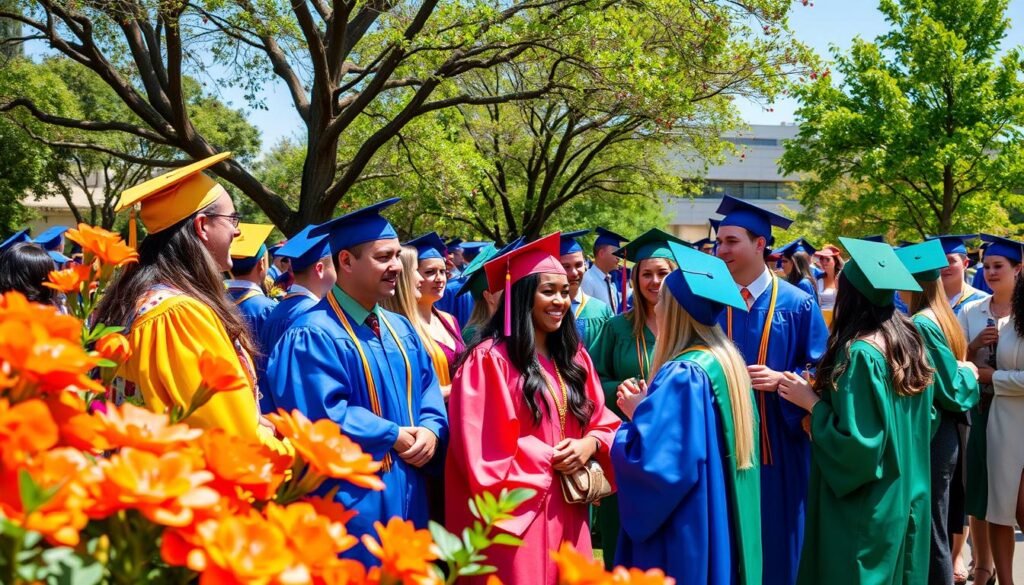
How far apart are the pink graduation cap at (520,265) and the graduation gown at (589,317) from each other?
2.24 m

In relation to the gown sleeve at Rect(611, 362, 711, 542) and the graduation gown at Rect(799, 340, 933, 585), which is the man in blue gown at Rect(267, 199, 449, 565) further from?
the graduation gown at Rect(799, 340, 933, 585)

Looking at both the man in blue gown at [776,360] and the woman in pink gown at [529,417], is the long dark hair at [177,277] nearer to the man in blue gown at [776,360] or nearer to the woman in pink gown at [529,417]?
the woman in pink gown at [529,417]

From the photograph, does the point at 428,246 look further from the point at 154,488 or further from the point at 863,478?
the point at 154,488

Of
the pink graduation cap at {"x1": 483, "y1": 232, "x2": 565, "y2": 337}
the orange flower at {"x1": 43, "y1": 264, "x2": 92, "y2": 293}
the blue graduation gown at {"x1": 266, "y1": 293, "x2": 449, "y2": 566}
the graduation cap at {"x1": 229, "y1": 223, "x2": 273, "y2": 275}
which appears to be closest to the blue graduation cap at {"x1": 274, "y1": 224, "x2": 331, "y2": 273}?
the graduation cap at {"x1": 229, "y1": 223, "x2": 273, "y2": 275}

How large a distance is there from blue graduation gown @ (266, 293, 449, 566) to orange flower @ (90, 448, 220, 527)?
7.51ft

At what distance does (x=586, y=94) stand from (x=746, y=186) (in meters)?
53.4

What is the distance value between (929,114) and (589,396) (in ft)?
66.2

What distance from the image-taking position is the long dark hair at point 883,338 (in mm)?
3832

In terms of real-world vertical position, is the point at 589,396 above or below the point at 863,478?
above

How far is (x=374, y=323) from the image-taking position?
12.3 feet

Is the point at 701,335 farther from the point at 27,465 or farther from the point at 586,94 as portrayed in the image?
the point at 586,94

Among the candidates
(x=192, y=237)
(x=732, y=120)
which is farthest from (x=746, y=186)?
(x=192, y=237)

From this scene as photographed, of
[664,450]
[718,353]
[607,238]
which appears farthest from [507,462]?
[607,238]

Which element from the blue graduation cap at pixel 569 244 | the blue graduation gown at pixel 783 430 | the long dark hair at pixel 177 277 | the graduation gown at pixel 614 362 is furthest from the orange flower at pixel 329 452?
the blue graduation cap at pixel 569 244
